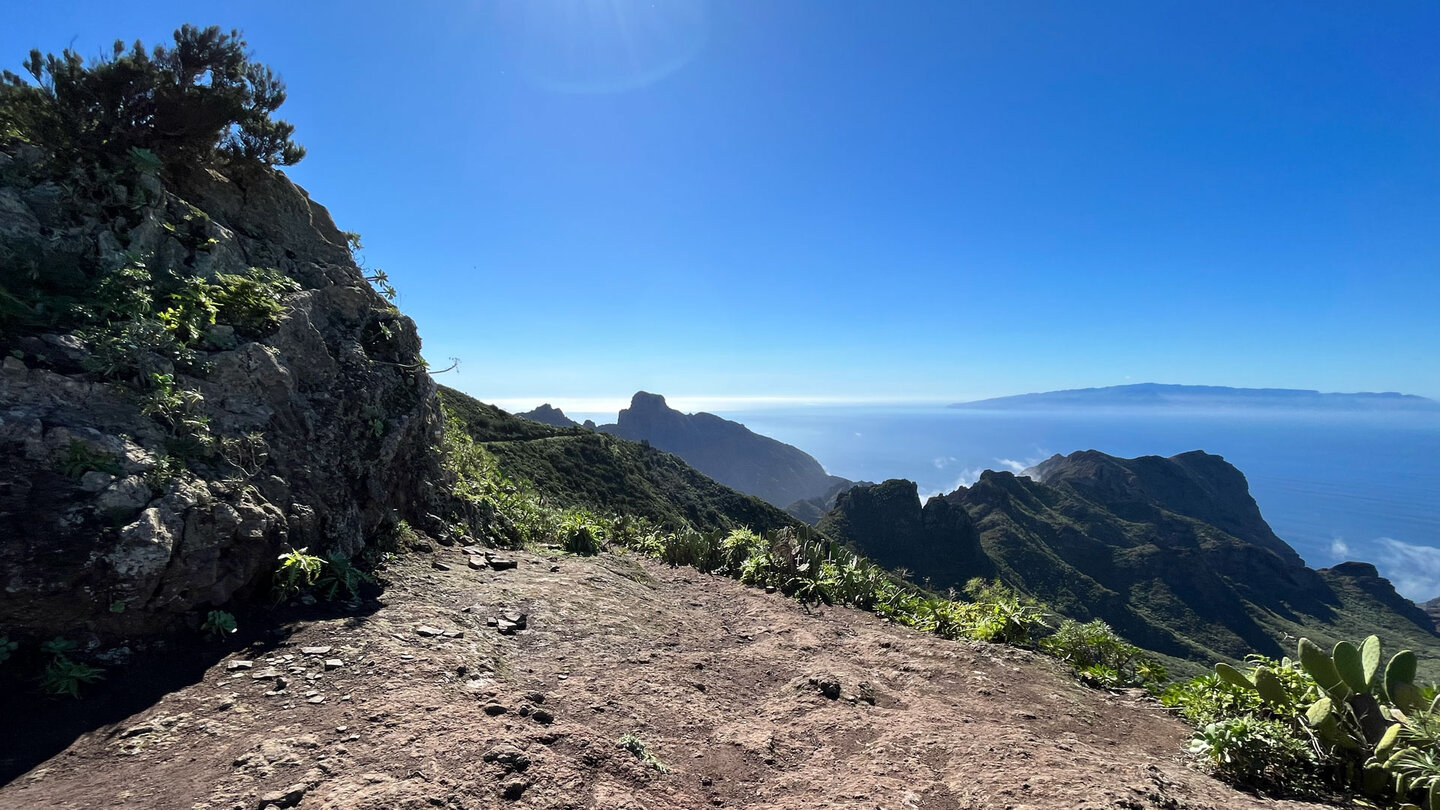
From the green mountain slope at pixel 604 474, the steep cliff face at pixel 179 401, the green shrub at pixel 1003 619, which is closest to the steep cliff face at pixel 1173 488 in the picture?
the green mountain slope at pixel 604 474

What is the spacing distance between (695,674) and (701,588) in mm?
3657

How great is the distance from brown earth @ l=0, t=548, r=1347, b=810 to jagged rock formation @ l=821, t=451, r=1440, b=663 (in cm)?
5222

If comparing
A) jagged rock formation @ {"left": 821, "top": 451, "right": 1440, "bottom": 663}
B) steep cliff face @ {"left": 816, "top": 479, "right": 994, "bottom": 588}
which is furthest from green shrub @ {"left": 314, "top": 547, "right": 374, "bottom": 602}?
steep cliff face @ {"left": 816, "top": 479, "right": 994, "bottom": 588}

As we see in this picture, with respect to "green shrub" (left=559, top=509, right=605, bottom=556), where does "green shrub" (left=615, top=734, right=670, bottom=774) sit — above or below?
below

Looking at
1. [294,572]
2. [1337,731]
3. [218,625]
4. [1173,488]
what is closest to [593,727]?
[218,625]

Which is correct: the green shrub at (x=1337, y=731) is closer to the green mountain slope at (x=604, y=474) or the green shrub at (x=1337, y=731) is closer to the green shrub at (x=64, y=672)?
the green shrub at (x=64, y=672)

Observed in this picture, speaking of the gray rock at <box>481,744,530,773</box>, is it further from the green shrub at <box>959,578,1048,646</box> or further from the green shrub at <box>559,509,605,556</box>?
the green shrub at <box>559,509,605,556</box>

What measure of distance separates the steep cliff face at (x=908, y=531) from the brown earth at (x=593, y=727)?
2121 inches

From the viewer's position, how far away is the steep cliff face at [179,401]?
12.8ft

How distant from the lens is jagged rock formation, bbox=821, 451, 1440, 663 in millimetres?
59853

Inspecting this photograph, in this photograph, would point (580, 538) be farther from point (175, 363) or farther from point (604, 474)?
point (604, 474)

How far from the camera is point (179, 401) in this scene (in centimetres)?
495

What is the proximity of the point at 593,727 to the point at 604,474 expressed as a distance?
1312 inches

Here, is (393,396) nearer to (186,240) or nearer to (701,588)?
(186,240)
